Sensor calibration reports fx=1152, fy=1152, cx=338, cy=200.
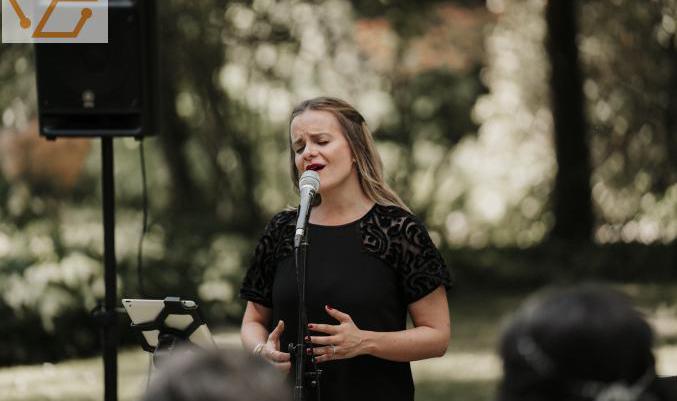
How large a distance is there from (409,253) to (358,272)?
17cm

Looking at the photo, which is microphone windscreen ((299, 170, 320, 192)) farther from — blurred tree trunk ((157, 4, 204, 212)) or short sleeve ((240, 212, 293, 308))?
blurred tree trunk ((157, 4, 204, 212))

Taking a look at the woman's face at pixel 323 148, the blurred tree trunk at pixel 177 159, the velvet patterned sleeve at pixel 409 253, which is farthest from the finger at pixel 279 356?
the blurred tree trunk at pixel 177 159

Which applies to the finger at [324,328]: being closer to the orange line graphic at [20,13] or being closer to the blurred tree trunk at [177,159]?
the orange line graphic at [20,13]

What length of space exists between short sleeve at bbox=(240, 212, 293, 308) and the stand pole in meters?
1.01

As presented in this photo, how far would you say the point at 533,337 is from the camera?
1.80 m

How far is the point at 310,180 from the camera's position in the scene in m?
3.38

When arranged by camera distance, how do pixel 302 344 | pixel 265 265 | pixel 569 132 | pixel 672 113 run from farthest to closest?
pixel 672 113 → pixel 569 132 → pixel 265 265 → pixel 302 344

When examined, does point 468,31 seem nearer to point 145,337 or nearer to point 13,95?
point 13,95

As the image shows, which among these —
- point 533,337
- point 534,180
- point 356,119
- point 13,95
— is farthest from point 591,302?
point 534,180

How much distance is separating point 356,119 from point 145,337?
97 centimetres

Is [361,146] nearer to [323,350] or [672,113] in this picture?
[323,350]

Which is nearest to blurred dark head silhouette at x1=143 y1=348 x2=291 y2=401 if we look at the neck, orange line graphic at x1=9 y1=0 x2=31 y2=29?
the neck

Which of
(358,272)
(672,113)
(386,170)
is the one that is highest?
(672,113)

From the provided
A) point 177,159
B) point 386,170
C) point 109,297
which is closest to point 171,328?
point 109,297
